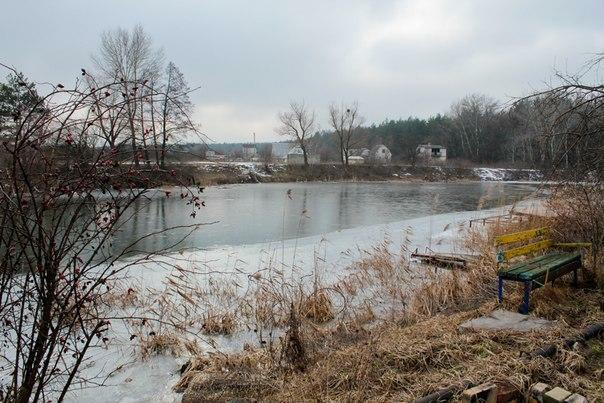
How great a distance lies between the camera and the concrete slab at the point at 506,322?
13.7 ft

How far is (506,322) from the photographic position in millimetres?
4363

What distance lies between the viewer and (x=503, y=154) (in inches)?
2734

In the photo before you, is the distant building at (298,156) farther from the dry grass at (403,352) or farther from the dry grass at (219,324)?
the dry grass at (219,324)

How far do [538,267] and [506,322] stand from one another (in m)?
0.93

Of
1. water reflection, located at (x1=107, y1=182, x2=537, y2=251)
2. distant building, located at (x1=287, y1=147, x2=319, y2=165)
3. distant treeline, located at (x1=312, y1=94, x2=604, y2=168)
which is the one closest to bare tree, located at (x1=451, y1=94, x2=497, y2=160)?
distant treeline, located at (x1=312, y1=94, x2=604, y2=168)

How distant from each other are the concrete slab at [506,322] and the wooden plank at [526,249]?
104cm

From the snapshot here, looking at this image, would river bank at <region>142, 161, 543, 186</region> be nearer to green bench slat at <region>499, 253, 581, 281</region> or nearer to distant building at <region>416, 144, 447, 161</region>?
distant building at <region>416, 144, 447, 161</region>

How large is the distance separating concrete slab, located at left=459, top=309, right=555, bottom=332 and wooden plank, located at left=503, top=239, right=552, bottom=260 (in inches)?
41.1

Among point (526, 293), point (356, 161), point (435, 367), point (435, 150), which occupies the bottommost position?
point (435, 367)

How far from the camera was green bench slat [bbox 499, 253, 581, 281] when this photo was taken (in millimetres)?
4578

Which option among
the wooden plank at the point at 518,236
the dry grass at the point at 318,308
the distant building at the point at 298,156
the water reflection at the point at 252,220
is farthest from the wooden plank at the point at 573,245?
the distant building at the point at 298,156

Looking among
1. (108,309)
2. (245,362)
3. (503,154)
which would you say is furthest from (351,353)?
(503,154)

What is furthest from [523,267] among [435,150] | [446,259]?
[435,150]

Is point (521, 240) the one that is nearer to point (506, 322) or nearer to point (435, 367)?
point (506, 322)
